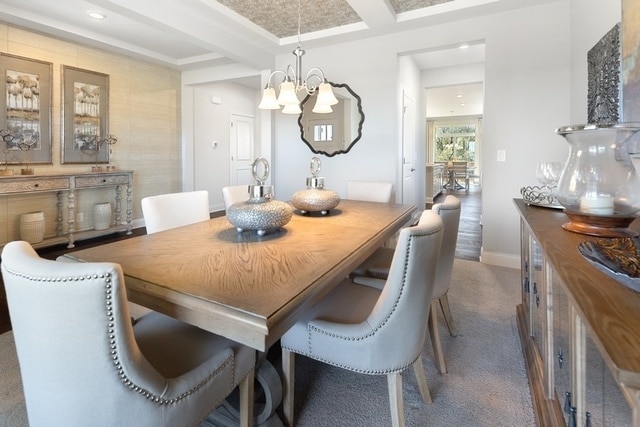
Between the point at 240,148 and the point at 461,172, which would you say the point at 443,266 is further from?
the point at 461,172

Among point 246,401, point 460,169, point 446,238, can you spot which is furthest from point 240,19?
point 460,169

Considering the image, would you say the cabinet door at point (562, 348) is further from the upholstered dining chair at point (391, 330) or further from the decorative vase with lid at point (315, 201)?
the decorative vase with lid at point (315, 201)

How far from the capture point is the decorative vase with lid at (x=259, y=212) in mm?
1561

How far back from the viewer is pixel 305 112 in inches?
173

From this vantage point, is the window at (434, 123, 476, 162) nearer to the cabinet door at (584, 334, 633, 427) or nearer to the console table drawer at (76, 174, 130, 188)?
the console table drawer at (76, 174, 130, 188)

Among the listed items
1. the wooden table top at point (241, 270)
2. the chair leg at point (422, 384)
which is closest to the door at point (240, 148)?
the wooden table top at point (241, 270)

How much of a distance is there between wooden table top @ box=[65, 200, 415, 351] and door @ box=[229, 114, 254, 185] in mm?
5363

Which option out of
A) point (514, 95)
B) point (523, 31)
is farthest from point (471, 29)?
point (514, 95)

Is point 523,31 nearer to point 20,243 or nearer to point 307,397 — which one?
point 307,397

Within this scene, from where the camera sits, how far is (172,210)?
6.72 ft

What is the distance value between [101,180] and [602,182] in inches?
196

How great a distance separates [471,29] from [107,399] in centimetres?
401

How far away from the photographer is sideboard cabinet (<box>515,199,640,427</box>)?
528 millimetres

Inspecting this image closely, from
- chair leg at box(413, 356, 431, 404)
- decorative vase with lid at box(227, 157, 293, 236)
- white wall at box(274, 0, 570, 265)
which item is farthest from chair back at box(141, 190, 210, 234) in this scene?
white wall at box(274, 0, 570, 265)
